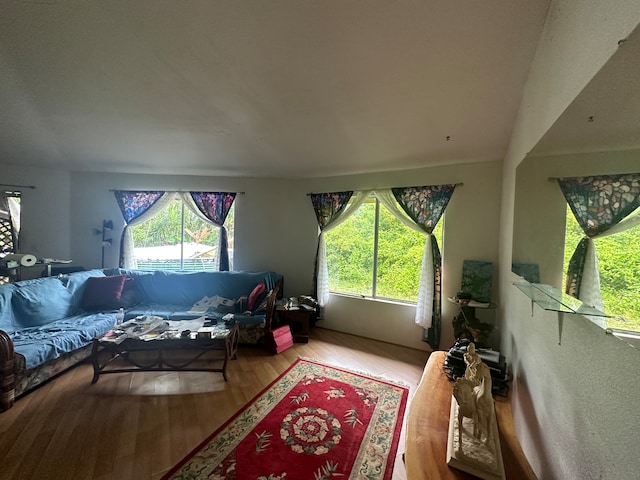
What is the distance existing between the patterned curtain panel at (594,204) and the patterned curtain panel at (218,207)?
12.5 feet

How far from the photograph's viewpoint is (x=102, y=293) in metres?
2.99

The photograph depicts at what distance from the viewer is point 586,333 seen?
0.63m

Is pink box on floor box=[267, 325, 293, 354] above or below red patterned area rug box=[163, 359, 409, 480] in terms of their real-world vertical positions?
above

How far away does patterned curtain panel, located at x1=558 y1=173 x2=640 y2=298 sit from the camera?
587mm

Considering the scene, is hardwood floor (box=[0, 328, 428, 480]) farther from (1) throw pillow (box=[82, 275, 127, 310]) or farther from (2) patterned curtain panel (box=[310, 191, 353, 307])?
(2) patterned curtain panel (box=[310, 191, 353, 307])

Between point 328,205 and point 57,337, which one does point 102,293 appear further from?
point 328,205

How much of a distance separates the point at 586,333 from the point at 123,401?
9.35 feet

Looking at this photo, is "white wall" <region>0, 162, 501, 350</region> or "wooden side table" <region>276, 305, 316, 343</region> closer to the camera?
"wooden side table" <region>276, 305, 316, 343</region>

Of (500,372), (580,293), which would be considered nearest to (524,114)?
(580,293)

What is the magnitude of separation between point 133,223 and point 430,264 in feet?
15.1

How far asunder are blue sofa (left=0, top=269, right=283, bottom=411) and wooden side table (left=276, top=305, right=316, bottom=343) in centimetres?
28

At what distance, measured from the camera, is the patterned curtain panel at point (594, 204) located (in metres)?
0.59

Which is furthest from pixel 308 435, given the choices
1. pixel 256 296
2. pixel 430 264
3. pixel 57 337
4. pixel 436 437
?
pixel 57 337

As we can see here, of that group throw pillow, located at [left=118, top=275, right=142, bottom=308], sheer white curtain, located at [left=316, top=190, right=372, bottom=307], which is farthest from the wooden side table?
throw pillow, located at [left=118, top=275, right=142, bottom=308]
